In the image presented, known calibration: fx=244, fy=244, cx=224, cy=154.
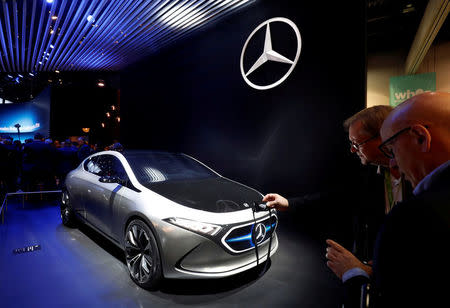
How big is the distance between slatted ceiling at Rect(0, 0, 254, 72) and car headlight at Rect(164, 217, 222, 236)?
4329 millimetres

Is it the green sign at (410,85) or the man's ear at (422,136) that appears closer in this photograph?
the man's ear at (422,136)

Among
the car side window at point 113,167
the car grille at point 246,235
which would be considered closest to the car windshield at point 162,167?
the car side window at point 113,167

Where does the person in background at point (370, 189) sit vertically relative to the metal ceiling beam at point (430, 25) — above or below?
below

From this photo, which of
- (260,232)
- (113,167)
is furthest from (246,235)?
(113,167)

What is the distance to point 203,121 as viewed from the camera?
6.02 metres

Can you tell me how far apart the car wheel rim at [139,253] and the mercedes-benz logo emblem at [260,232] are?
106cm

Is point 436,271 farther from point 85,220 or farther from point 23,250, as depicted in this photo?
point 23,250

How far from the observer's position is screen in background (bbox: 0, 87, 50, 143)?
15.6 meters

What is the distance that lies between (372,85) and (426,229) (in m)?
8.58

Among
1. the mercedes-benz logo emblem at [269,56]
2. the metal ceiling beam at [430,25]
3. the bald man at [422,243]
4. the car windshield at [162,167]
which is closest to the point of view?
the bald man at [422,243]

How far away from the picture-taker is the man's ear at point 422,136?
33.1 inches

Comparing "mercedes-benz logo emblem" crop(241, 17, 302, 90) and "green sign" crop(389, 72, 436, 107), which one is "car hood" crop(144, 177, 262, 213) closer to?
"mercedes-benz logo emblem" crop(241, 17, 302, 90)

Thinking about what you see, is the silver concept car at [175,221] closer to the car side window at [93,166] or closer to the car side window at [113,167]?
the car side window at [113,167]

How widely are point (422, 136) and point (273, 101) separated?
12.1ft
